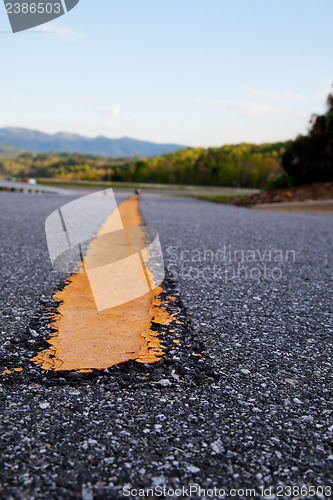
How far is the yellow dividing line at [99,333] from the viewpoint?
2.13 metres

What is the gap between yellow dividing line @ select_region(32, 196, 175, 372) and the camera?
213 cm

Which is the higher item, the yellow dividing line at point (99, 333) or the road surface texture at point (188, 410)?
the yellow dividing line at point (99, 333)

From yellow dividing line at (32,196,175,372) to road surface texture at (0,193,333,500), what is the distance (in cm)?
8

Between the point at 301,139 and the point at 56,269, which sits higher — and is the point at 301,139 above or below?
above

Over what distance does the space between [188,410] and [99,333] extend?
966mm

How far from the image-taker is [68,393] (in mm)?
1788

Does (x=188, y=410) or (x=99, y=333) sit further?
(x=99, y=333)

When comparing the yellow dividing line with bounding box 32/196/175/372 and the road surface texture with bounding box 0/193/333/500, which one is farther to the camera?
the yellow dividing line with bounding box 32/196/175/372

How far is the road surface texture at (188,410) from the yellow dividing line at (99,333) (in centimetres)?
8

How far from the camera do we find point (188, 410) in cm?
169

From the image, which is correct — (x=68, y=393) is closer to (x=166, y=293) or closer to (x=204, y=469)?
(x=204, y=469)

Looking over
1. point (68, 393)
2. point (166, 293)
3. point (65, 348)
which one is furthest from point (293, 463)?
point (166, 293)

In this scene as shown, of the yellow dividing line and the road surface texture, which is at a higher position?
the yellow dividing line

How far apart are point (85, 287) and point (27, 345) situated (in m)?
1.30
